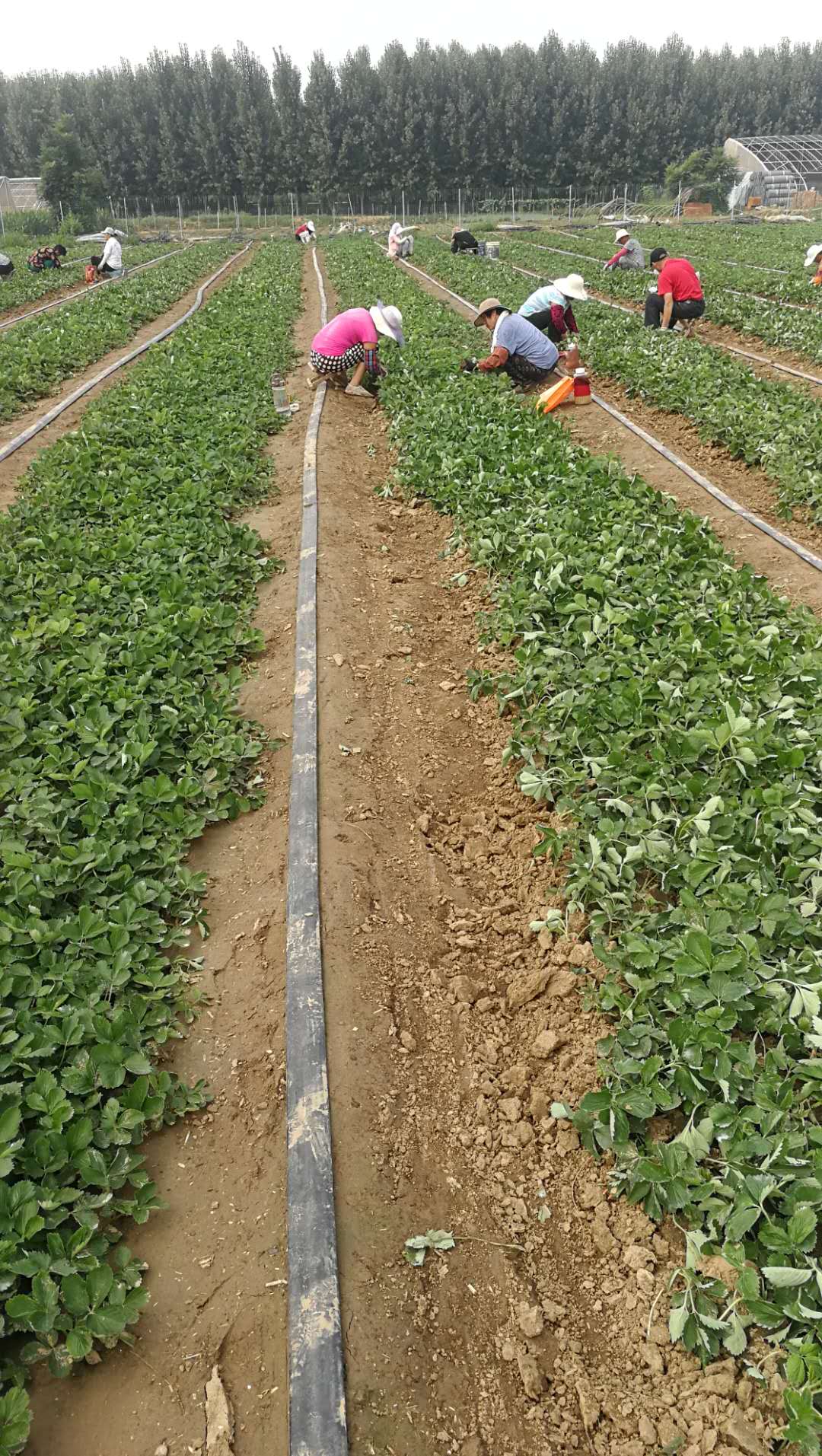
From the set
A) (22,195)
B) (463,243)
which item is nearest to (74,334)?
(463,243)

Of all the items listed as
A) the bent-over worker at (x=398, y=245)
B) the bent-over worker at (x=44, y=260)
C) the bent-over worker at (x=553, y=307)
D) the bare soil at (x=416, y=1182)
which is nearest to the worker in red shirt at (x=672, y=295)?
the bent-over worker at (x=553, y=307)

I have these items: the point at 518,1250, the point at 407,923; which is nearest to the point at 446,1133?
the point at 518,1250

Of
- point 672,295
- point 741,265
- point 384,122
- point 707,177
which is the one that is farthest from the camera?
point 384,122

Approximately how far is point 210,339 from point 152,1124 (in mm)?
11846

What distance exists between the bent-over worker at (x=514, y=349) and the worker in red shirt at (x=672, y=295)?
3.24 m

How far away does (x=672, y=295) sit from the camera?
11961mm

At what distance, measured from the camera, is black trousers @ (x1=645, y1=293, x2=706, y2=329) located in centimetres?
1213

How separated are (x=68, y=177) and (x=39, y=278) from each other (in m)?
25.0

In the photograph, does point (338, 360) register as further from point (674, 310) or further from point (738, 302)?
point (738, 302)

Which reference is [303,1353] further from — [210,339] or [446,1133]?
[210,339]

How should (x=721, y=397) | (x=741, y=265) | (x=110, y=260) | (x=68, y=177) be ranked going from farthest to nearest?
(x=68, y=177) → (x=110, y=260) → (x=741, y=265) → (x=721, y=397)

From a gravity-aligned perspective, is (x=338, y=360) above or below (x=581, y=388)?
above

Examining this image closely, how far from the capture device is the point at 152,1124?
2.50 metres

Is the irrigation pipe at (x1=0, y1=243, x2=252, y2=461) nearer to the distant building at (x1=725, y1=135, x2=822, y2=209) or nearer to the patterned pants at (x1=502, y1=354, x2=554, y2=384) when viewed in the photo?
the patterned pants at (x1=502, y1=354, x2=554, y2=384)
